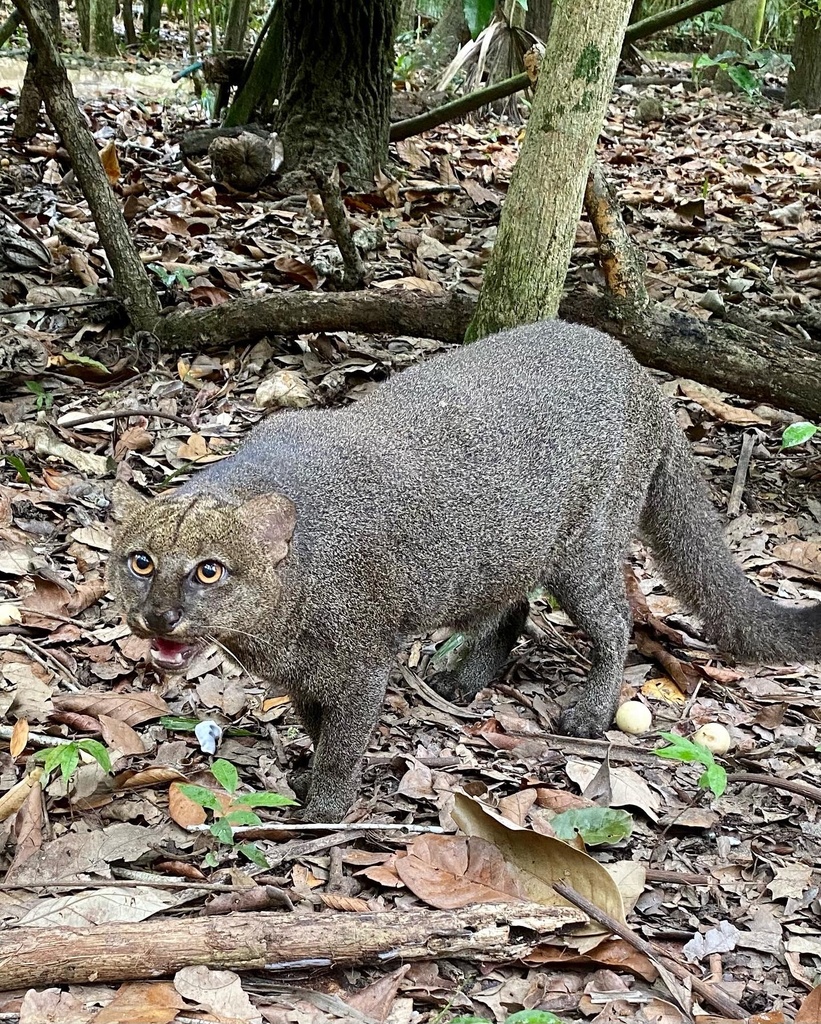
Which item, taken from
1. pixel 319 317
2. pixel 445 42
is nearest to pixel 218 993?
pixel 319 317

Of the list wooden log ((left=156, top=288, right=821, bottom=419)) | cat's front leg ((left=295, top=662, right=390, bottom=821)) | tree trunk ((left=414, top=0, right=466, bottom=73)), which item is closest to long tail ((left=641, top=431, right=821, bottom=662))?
wooden log ((left=156, top=288, right=821, bottom=419))

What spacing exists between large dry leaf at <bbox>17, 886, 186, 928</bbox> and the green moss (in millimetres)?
3868

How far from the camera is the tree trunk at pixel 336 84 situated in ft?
30.7

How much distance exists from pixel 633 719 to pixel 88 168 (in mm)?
4513

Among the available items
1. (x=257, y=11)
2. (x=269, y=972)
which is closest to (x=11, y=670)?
(x=269, y=972)

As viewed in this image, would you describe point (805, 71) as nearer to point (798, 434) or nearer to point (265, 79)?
point (265, 79)

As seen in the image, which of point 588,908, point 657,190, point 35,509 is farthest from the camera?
point 657,190

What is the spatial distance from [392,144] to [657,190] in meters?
2.54

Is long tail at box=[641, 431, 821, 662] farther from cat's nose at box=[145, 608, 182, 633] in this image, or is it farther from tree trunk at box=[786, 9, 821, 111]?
tree trunk at box=[786, 9, 821, 111]

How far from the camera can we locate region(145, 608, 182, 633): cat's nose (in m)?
3.75

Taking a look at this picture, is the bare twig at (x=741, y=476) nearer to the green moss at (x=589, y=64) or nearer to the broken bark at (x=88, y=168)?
the green moss at (x=589, y=64)

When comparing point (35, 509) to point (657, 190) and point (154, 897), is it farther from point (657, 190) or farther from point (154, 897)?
point (657, 190)

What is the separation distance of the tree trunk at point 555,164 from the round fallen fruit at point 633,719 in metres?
1.94

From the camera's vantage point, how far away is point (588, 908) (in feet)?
11.2
